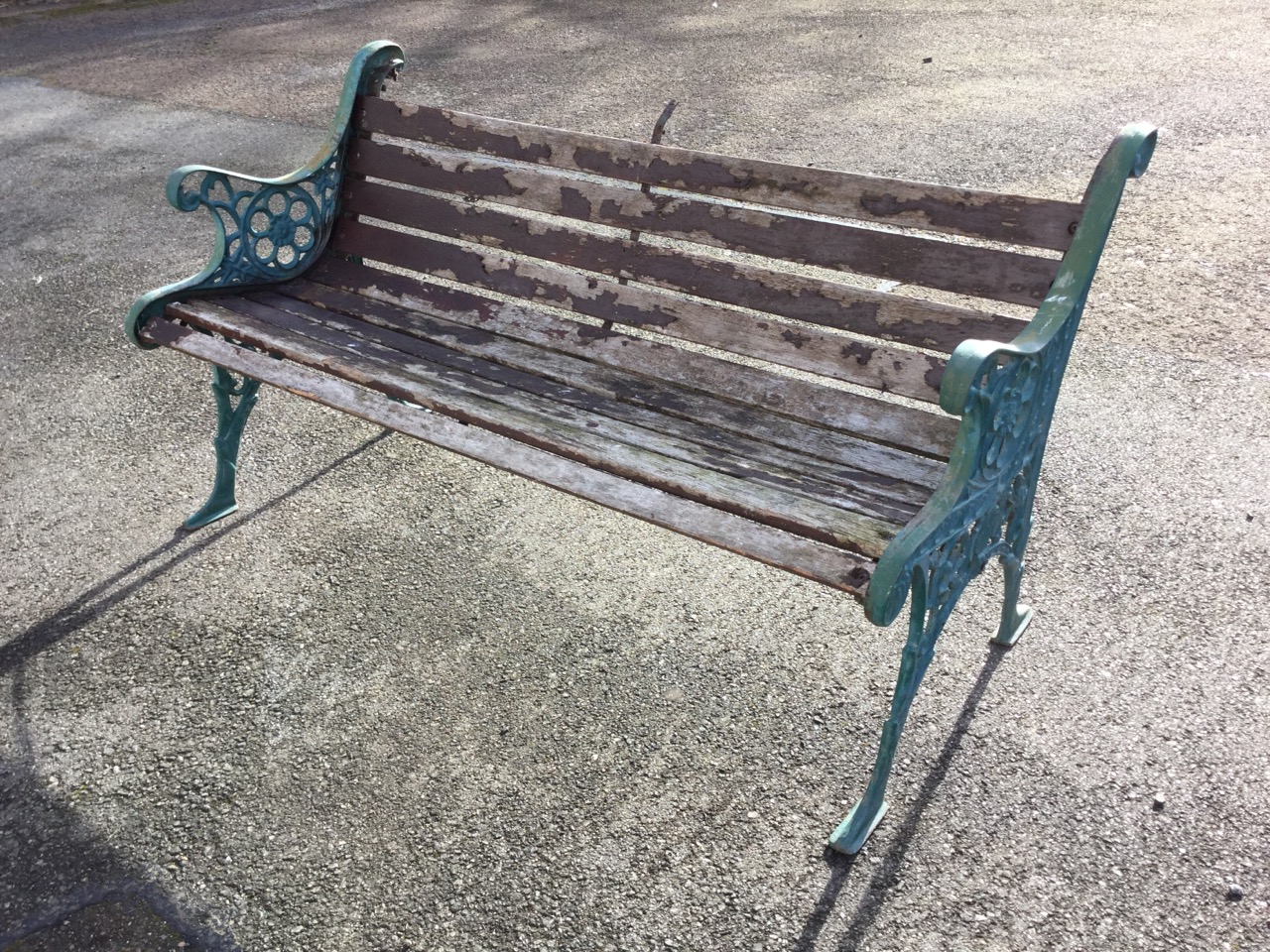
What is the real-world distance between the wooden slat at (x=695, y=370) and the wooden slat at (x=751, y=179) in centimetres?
41

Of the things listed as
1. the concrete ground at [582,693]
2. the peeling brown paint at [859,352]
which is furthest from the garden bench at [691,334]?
the concrete ground at [582,693]

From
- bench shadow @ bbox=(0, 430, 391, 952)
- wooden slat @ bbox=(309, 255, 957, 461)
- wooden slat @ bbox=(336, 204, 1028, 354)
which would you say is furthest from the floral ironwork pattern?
bench shadow @ bbox=(0, 430, 391, 952)

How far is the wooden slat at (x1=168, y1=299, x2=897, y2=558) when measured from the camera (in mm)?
2129

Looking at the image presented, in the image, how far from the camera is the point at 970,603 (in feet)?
9.81

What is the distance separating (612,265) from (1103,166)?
1.24 m

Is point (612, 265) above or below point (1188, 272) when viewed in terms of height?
above

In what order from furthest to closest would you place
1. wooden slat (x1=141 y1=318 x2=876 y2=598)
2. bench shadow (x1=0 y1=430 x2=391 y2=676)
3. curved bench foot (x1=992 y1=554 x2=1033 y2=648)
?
bench shadow (x1=0 y1=430 x2=391 y2=676) → curved bench foot (x1=992 y1=554 x2=1033 y2=648) → wooden slat (x1=141 y1=318 x2=876 y2=598)

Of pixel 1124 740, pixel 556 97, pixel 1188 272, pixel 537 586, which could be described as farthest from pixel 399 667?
pixel 556 97

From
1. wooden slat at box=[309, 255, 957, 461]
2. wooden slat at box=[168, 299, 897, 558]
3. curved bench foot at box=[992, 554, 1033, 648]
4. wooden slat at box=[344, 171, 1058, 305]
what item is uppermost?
wooden slat at box=[344, 171, 1058, 305]

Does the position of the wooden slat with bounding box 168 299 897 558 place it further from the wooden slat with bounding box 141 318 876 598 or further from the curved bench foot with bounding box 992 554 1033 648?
the curved bench foot with bounding box 992 554 1033 648

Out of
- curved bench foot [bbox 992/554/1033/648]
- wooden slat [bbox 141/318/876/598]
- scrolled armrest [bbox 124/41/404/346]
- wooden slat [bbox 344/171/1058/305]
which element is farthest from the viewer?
scrolled armrest [bbox 124/41/404/346]

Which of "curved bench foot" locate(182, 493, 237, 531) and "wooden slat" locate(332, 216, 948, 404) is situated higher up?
"wooden slat" locate(332, 216, 948, 404)

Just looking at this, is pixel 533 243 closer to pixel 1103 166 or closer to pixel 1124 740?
pixel 1103 166

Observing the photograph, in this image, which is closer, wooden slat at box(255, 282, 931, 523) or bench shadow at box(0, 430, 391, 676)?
wooden slat at box(255, 282, 931, 523)
